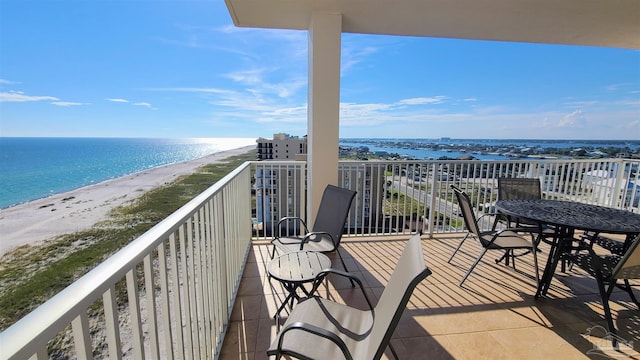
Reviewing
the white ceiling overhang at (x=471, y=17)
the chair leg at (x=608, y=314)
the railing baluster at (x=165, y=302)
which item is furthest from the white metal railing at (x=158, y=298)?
the chair leg at (x=608, y=314)

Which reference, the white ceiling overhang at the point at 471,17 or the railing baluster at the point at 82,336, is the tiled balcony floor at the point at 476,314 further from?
the white ceiling overhang at the point at 471,17

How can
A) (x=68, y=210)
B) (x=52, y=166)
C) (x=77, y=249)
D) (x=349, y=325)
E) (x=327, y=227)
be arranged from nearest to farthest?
1. (x=349, y=325)
2. (x=327, y=227)
3. (x=77, y=249)
4. (x=68, y=210)
5. (x=52, y=166)

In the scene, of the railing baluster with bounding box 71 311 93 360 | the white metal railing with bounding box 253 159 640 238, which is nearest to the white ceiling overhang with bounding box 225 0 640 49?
the white metal railing with bounding box 253 159 640 238

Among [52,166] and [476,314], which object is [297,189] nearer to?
[476,314]

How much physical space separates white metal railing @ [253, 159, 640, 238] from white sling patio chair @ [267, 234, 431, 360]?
2390mm

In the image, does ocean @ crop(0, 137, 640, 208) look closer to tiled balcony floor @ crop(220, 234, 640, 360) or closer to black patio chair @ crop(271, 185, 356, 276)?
black patio chair @ crop(271, 185, 356, 276)

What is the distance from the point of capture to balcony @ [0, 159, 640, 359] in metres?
0.80

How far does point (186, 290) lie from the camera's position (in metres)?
1.39

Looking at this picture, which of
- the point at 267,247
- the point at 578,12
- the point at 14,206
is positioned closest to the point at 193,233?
the point at 267,247

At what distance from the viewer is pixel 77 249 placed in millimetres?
13969

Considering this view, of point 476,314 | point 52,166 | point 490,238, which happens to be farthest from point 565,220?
point 52,166

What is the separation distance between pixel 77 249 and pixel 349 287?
16635 mm

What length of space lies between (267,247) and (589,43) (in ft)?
17.7

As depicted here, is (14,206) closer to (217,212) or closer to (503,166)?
(217,212)
